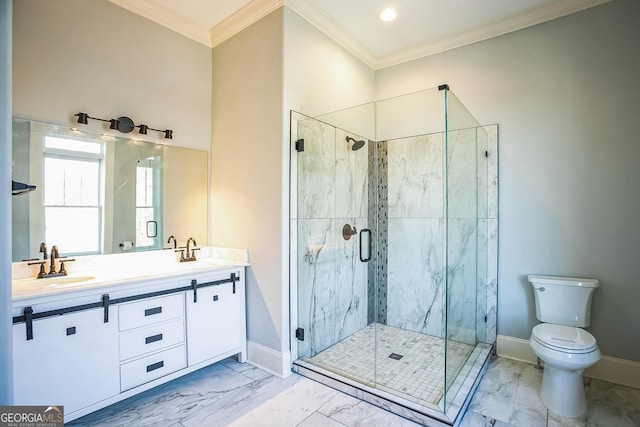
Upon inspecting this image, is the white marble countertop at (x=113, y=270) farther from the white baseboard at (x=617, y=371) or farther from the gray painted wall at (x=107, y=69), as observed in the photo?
the white baseboard at (x=617, y=371)

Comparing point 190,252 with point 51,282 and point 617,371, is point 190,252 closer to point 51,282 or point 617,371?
point 51,282

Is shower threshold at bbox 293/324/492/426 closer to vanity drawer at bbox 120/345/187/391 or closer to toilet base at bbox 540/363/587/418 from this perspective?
toilet base at bbox 540/363/587/418

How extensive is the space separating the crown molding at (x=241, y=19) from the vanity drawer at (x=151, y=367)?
8.67 feet

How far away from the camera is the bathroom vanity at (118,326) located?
5.48ft

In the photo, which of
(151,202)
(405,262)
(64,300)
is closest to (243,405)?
(64,300)

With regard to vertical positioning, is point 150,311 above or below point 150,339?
above

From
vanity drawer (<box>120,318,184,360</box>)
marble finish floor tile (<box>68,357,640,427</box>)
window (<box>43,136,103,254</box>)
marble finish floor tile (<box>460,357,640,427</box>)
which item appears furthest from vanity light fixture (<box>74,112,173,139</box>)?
marble finish floor tile (<box>460,357,640,427</box>)

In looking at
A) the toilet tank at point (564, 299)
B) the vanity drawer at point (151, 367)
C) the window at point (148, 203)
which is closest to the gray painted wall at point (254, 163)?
the window at point (148, 203)

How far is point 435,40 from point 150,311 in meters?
3.40

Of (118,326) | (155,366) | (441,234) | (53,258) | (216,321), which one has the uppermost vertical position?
(441,234)

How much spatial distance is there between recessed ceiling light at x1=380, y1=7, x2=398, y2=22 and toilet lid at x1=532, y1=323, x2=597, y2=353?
2.72m

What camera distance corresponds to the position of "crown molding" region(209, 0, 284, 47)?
2.55m

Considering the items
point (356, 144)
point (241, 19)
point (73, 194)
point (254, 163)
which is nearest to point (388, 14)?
point (356, 144)

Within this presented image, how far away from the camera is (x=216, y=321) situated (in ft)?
8.15
